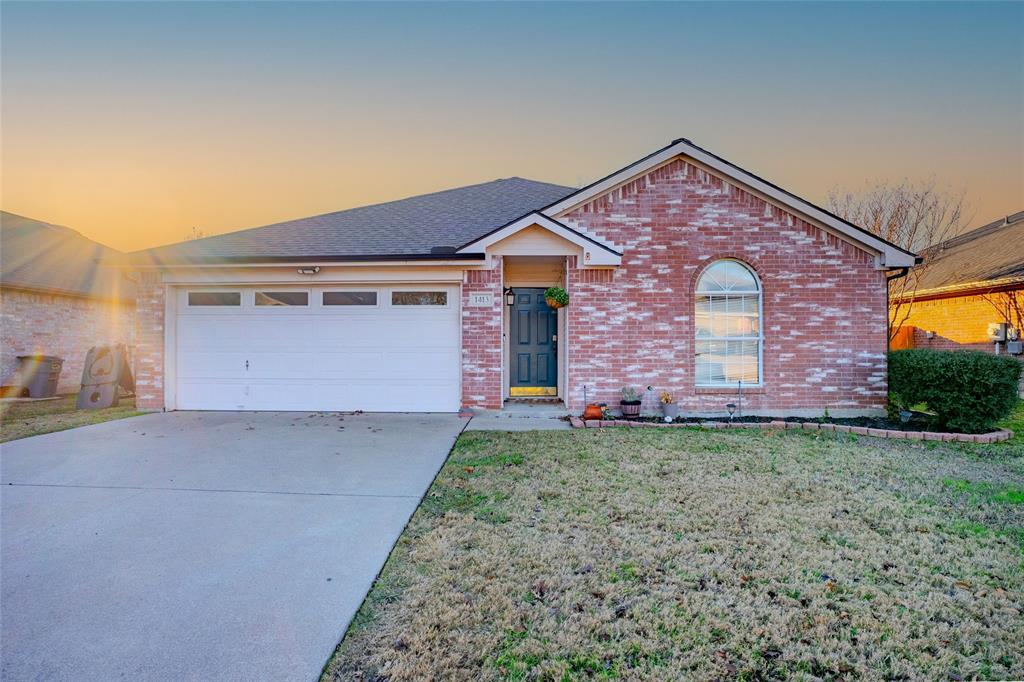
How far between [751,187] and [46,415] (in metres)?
14.6

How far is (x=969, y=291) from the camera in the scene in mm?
12422

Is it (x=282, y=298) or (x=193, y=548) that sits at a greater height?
(x=282, y=298)

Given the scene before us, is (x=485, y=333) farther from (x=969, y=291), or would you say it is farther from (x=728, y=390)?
(x=969, y=291)

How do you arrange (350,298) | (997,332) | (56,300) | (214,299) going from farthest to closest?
(56,300) → (997,332) → (214,299) → (350,298)

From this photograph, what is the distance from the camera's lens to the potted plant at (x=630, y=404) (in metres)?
8.03

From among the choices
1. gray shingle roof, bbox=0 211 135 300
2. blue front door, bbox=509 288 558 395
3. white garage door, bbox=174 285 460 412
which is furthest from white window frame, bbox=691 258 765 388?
gray shingle roof, bbox=0 211 135 300

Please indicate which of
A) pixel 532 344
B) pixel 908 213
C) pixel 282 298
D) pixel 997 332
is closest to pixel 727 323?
pixel 532 344

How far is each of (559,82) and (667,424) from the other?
8439 mm

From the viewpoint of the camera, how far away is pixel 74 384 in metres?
13.3

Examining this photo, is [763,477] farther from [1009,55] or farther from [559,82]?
[1009,55]

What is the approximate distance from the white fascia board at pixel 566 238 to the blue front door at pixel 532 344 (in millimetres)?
1887

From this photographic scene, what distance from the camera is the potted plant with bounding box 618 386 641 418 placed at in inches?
316

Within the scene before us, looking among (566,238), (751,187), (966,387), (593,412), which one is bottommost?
(593,412)

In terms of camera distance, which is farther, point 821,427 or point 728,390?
point 728,390
